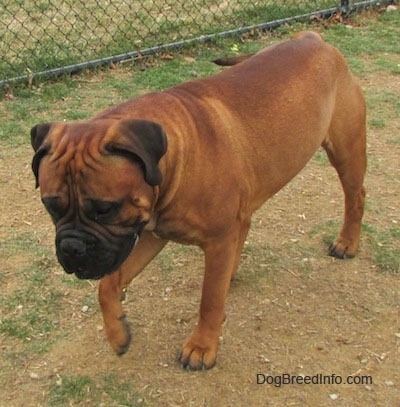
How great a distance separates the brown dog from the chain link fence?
3.50 meters

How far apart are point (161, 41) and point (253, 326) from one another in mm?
4408

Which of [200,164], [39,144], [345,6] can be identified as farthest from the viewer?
[345,6]

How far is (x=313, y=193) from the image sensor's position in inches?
198

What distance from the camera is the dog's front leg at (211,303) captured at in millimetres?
3320

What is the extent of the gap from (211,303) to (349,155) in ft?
3.86

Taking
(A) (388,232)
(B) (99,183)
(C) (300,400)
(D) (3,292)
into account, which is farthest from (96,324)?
(A) (388,232)

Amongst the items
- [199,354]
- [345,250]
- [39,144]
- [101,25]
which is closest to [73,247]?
[39,144]

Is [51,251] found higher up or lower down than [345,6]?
higher up

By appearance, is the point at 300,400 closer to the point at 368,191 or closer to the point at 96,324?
the point at 96,324

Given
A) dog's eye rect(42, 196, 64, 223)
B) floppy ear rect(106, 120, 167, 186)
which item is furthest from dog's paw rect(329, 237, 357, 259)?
dog's eye rect(42, 196, 64, 223)

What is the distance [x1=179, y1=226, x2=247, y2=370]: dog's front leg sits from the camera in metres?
3.32

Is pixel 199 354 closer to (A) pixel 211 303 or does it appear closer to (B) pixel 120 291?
(A) pixel 211 303

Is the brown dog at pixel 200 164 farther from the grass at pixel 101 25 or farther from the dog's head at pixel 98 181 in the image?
the grass at pixel 101 25

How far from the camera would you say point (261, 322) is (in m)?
3.84
